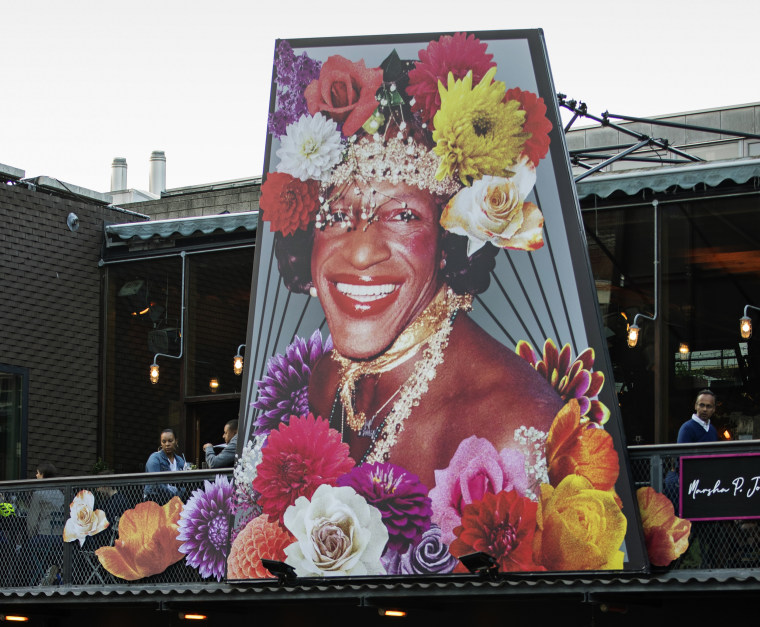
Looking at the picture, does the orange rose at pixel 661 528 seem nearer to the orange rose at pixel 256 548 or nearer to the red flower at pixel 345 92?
the orange rose at pixel 256 548

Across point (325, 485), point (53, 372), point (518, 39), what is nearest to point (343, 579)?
point (325, 485)

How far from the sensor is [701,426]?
515 inches

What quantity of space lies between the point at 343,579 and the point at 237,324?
19.4 feet

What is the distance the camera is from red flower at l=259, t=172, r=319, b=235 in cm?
1444

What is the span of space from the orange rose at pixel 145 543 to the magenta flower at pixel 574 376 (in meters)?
4.21

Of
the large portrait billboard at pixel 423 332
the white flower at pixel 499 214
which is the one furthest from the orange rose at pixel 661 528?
the white flower at pixel 499 214

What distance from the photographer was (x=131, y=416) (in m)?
19.2

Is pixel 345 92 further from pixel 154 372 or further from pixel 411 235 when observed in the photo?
pixel 154 372

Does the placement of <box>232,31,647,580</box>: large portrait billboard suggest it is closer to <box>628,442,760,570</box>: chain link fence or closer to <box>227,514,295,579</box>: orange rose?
<box>227,514,295,579</box>: orange rose

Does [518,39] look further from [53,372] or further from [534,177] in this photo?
[53,372]

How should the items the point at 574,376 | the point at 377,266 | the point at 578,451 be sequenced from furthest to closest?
the point at 377,266, the point at 574,376, the point at 578,451

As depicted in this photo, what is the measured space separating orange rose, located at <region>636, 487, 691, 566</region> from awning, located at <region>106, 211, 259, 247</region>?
705cm

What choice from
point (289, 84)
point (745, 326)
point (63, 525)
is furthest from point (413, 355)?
point (63, 525)

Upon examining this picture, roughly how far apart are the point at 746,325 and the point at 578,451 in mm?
3344
